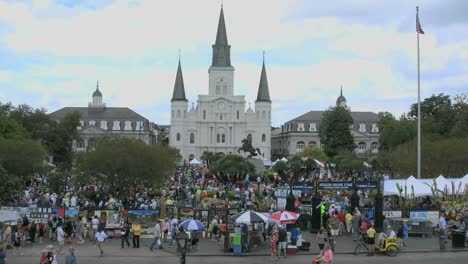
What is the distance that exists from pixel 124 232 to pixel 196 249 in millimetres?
2659

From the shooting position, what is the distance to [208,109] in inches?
4326

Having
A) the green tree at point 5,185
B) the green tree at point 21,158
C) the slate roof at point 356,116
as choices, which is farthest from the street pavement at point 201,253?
the slate roof at point 356,116

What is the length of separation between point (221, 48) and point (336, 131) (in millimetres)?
32356

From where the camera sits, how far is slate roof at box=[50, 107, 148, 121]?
4388 inches

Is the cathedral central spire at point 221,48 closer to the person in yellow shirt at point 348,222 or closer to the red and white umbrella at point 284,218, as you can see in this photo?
the person in yellow shirt at point 348,222

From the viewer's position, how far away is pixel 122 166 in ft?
117

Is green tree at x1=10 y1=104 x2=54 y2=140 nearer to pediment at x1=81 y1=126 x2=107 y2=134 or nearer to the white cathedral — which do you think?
pediment at x1=81 y1=126 x2=107 y2=134

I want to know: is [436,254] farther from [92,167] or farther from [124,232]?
[92,167]

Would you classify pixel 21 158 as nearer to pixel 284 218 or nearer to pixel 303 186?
pixel 303 186

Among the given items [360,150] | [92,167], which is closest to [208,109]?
[360,150]

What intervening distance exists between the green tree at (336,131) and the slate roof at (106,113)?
39527mm

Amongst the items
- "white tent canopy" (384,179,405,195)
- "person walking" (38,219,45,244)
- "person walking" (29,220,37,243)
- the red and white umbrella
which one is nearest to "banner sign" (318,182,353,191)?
"white tent canopy" (384,179,405,195)

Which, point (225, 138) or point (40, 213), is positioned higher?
point (225, 138)

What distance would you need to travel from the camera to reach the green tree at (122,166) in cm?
3562
